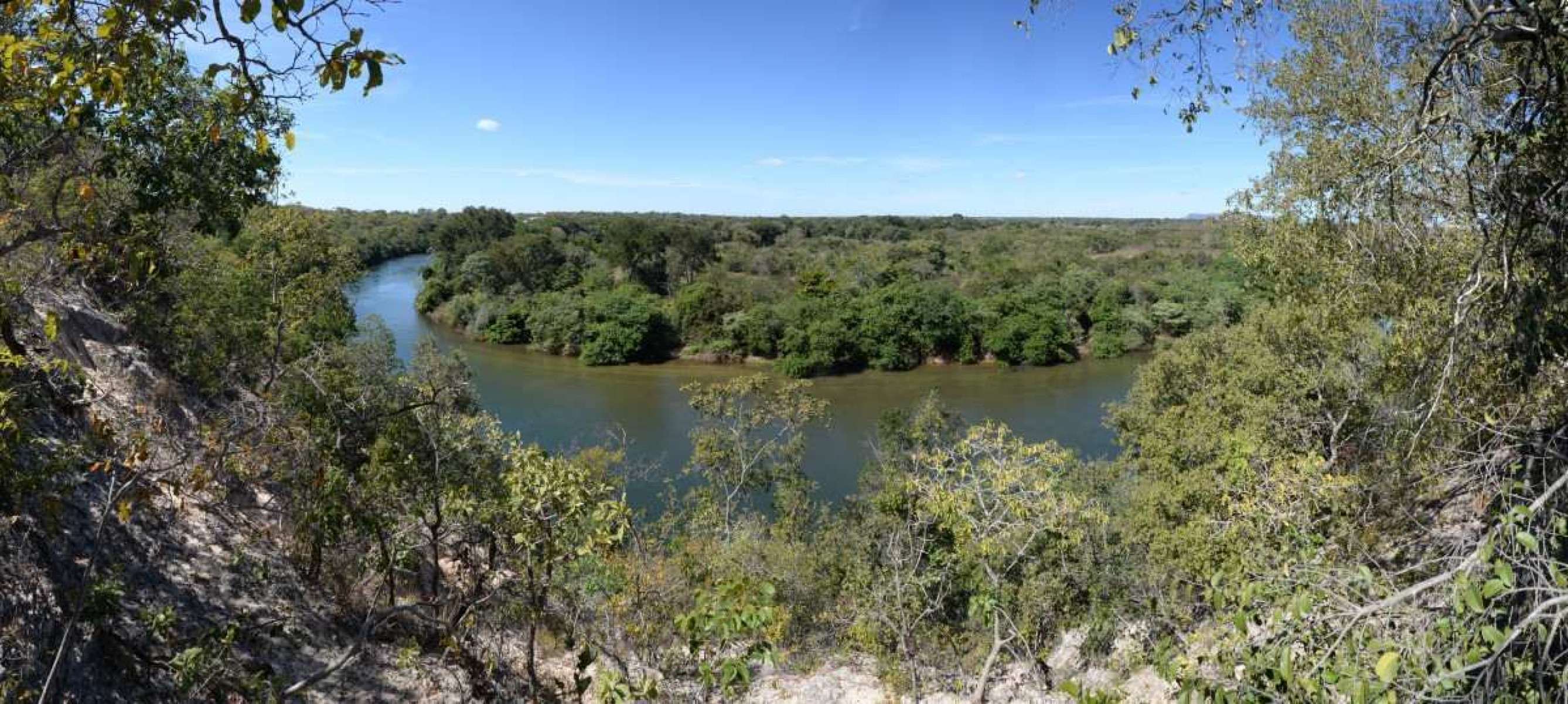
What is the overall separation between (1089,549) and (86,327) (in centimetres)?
1168

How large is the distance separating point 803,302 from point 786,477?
22479 mm

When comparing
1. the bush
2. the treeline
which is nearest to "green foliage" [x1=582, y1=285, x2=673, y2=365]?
the treeline

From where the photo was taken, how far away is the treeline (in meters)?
35.1

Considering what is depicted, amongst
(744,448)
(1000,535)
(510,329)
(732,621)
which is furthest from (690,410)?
(732,621)

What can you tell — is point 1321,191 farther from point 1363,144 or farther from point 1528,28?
point 1528,28

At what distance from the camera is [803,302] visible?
121 ft

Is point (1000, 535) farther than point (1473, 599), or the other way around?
point (1000, 535)

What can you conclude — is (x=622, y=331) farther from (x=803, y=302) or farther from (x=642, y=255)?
(x=642, y=255)

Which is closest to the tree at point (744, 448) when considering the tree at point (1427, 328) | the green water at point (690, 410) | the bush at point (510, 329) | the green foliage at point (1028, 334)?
the green water at point (690, 410)

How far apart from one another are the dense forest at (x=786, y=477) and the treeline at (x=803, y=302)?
64.6 feet

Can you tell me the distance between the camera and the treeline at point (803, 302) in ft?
115

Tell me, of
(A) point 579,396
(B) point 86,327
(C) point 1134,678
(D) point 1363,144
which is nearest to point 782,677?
(C) point 1134,678

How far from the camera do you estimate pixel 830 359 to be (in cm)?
3350

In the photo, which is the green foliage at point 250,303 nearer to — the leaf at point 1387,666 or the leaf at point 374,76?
the leaf at point 374,76
